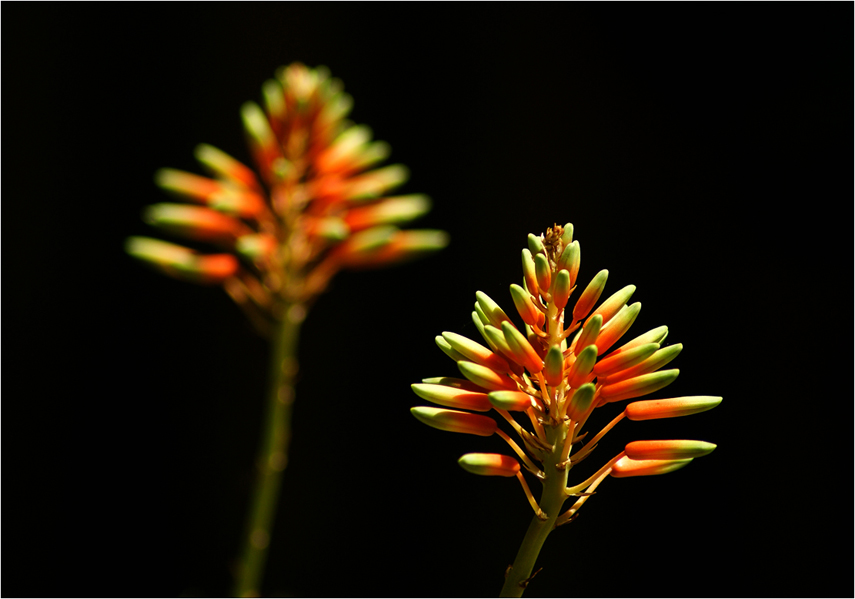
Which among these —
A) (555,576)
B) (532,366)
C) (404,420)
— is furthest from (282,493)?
(532,366)

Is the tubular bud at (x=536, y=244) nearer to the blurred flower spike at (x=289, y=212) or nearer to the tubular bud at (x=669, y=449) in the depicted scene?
the tubular bud at (x=669, y=449)

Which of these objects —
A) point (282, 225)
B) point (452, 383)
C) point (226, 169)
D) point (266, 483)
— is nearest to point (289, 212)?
point (282, 225)

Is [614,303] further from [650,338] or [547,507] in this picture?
[547,507]

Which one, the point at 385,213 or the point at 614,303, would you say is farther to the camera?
the point at 385,213

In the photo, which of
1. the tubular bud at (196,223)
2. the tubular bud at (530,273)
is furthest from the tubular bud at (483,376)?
the tubular bud at (196,223)

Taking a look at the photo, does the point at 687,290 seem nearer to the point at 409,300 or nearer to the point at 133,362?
the point at 409,300

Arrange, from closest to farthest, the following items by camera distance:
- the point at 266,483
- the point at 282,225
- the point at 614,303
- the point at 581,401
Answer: the point at 581,401
the point at 614,303
the point at 266,483
the point at 282,225
